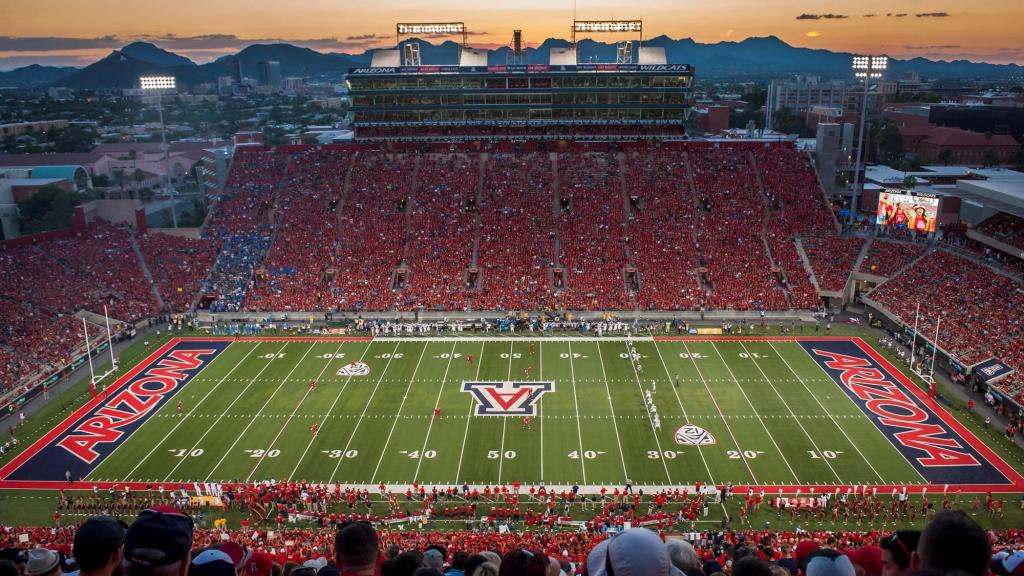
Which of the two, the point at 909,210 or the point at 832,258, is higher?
the point at 909,210

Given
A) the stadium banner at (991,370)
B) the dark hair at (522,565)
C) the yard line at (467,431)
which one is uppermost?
the dark hair at (522,565)

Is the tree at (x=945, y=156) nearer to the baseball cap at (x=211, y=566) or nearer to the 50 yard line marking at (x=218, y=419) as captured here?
the 50 yard line marking at (x=218, y=419)

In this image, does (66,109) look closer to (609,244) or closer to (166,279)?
(166,279)

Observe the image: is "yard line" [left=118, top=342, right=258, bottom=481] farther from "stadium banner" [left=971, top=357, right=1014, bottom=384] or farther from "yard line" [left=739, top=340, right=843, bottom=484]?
"stadium banner" [left=971, top=357, right=1014, bottom=384]

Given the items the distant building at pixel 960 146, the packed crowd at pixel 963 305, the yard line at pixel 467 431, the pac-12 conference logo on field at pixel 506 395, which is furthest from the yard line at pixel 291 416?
the distant building at pixel 960 146

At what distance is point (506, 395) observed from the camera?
26984 mm

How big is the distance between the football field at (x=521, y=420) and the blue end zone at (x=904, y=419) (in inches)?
2.9

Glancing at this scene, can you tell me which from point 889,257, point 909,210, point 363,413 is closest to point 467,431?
point 363,413

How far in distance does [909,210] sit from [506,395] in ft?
77.3

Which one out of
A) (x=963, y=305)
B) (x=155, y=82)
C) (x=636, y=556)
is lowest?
(x=963, y=305)

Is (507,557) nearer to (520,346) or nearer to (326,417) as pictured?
(326,417)

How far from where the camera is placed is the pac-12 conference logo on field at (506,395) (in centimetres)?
2575

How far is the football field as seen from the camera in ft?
71.1

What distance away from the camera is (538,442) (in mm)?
23484
